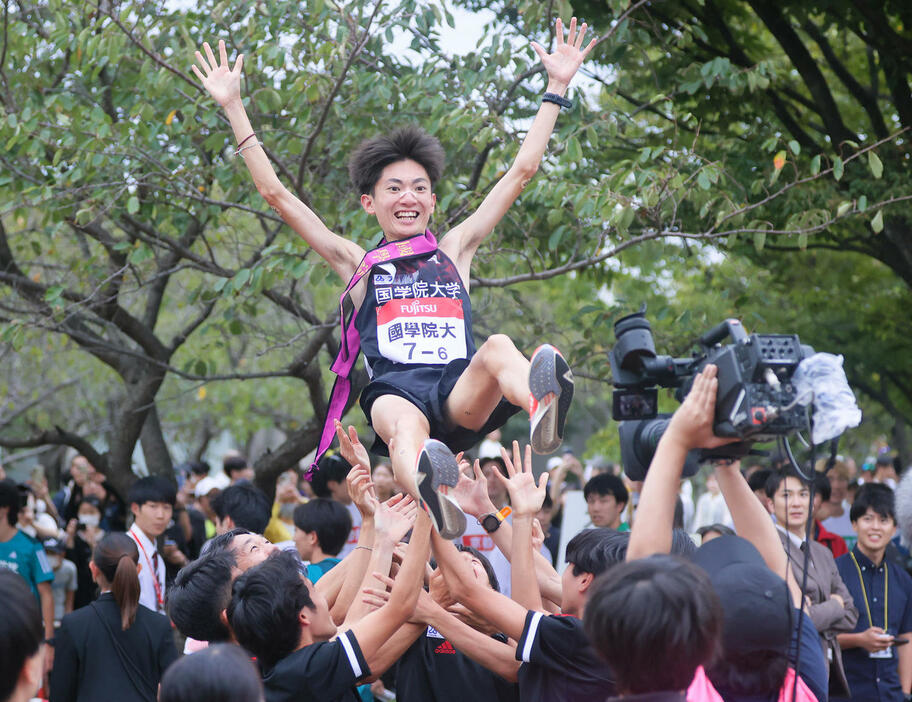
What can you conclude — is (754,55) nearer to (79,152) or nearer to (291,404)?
(79,152)

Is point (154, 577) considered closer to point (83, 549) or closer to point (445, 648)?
point (445, 648)

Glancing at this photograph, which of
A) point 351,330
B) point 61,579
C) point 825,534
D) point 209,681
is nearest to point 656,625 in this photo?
point 209,681

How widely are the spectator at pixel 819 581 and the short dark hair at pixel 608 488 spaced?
39.7 inches

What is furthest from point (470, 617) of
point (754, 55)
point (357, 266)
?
point (754, 55)

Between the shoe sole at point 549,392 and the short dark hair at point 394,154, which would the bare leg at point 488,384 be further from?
the short dark hair at point 394,154

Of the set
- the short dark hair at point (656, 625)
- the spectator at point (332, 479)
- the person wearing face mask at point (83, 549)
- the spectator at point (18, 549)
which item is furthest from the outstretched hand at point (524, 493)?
the person wearing face mask at point (83, 549)

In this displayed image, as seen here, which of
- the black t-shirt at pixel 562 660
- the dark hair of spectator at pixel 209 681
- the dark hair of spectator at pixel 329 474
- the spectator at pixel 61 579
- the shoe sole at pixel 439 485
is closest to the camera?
the dark hair of spectator at pixel 209 681

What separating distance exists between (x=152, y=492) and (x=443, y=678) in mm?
2840

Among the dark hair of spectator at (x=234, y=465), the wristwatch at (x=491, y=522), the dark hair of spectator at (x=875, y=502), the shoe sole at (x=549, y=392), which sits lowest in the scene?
the dark hair of spectator at (x=875, y=502)

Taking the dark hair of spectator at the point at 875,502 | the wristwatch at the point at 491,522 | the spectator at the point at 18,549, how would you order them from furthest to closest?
the spectator at the point at 18,549 < the dark hair of spectator at the point at 875,502 < the wristwatch at the point at 491,522

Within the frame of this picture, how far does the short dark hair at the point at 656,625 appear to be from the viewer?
6.88ft

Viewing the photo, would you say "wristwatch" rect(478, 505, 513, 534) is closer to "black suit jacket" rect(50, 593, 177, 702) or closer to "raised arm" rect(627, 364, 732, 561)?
"raised arm" rect(627, 364, 732, 561)

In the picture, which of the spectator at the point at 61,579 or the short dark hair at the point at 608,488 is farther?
the spectator at the point at 61,579

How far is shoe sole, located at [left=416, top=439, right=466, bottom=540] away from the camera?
328 cm
